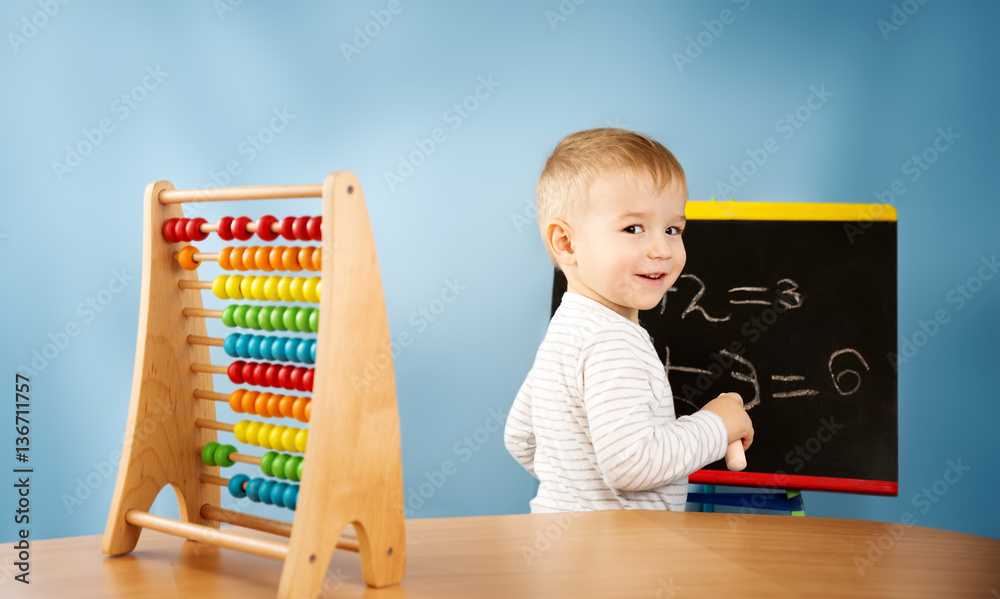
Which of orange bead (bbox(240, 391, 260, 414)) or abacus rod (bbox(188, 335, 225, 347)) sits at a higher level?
abacus rod (bbox(188, 335, 225, 347))

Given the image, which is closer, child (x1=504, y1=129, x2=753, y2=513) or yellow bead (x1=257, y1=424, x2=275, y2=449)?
yellow bead (x1=257, y1=424, x2=275, y2=449)

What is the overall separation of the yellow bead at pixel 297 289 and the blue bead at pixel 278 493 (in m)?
0.22

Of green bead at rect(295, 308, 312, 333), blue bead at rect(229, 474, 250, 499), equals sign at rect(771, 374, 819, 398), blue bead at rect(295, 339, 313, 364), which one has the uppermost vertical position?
equals sign at rect(771, 374, 819, 398)

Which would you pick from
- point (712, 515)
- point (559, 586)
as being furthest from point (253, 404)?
point (712, 515)

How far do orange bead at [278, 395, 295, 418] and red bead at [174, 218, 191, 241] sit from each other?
0.23 meters

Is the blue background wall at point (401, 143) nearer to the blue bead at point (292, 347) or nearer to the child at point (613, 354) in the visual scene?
the child at point (613, 354)

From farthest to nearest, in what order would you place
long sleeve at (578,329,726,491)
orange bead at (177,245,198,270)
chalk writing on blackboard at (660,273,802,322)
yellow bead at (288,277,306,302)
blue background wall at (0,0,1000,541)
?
1. blue background wall at (0,0,1000,541)
2. chalk writing on blackboard at (660,273,802,322)
3. long sleeve at (578,329,726,491)
4. orange bead at (177,245,198,270)
5. yellow bead at (288,277,306,302)

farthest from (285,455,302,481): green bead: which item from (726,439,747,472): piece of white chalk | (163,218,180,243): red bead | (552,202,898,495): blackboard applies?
(552,202,898,495): blackboard

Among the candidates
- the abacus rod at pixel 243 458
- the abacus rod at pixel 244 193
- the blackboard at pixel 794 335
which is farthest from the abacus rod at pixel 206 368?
the blackboard at pixel 794 335

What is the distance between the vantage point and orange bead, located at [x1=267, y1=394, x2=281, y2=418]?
3.07 ft

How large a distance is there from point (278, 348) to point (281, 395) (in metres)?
0.05

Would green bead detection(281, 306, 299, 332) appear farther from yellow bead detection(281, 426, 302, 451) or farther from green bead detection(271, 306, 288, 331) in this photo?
yellow bead detection(281, 426, 302, 451)

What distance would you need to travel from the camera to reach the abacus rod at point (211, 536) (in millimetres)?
803

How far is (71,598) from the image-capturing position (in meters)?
0.78
